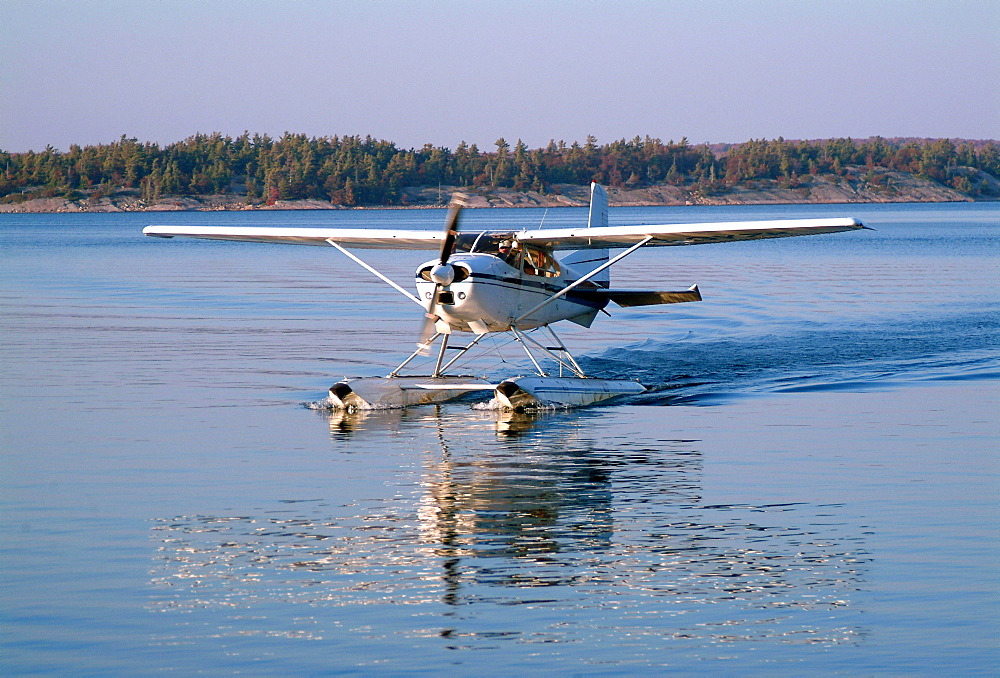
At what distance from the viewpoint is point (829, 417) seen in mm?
13688

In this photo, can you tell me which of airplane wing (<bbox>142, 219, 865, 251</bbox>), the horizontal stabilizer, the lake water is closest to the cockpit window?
airplane wing (<bbox>142, 219, 865, 251</bbox>)

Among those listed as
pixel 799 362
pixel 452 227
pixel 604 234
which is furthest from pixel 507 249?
pixel 799 362

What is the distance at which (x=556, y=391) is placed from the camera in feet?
47.7

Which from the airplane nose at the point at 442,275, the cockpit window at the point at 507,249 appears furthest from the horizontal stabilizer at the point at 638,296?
the airplane nose at the point at 442,275

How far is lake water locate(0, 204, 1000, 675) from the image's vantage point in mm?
6359

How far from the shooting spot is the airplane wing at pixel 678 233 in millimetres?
14336

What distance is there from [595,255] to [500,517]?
950cm

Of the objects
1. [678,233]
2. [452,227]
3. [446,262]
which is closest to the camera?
[446,262]

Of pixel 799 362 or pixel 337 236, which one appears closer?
pixel 337 236

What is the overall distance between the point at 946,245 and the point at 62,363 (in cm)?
5238

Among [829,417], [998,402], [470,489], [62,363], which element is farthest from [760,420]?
[62,363]

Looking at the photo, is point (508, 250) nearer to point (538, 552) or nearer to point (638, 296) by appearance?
point (638, 296)

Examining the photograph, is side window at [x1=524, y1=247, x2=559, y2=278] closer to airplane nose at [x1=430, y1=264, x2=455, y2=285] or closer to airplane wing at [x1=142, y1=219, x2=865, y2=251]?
airplane wing at [x1=142, y1=219, x2=865, y2=251]

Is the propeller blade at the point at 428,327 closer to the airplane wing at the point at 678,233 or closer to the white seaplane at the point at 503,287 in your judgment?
the white seaplane at the point at 503,287
